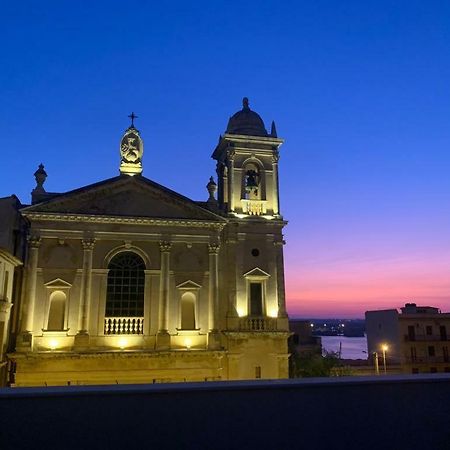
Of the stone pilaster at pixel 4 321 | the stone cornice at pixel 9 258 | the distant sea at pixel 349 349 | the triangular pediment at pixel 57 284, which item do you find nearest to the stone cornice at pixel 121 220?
the stone cornice at pixel 9 258

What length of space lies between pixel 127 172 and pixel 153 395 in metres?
21.0

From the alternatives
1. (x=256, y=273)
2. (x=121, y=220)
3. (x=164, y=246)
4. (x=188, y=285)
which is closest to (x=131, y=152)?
(x=121, y=220)

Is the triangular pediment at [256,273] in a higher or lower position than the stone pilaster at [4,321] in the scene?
higher

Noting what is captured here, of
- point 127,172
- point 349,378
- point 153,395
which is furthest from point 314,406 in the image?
point 127,172

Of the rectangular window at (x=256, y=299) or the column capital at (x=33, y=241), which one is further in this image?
the rectangular window at (x=256, y=299)

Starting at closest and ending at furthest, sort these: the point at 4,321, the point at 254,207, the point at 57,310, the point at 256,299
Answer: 1. the point at 4,321
2. the point at 57,310
3. the point at 256,299
4. the point at 254,207

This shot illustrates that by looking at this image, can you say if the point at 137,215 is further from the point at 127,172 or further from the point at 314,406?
the point at 314,406

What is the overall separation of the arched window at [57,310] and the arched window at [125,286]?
2187 mm

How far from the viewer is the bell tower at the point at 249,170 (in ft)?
85.0

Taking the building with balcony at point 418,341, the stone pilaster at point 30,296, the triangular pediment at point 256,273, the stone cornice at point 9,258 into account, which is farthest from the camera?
the building with balcony at point 418,341

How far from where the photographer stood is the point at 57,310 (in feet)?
72.9

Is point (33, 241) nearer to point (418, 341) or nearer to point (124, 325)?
point (124, 325)

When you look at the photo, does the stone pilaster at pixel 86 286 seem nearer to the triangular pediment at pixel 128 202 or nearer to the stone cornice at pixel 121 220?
the stone cornice at pixel 121 220

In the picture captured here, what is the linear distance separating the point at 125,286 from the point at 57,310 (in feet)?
11.6
